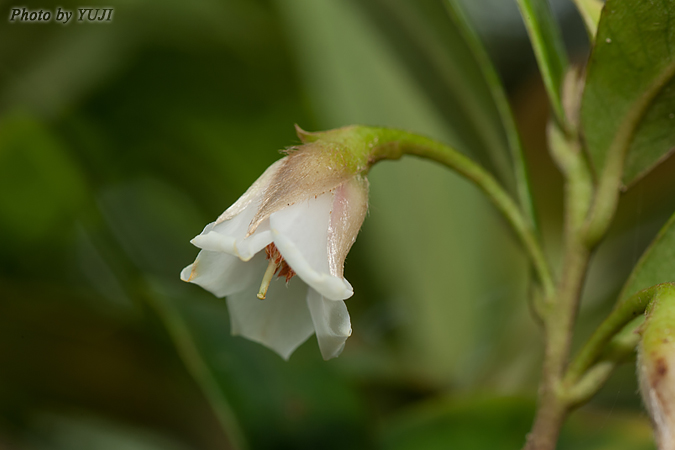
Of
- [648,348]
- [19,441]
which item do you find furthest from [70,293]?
[648,348]

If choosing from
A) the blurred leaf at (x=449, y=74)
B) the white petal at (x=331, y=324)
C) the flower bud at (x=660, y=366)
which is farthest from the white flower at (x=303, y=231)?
the blurred leaf at (x=449, y=74)

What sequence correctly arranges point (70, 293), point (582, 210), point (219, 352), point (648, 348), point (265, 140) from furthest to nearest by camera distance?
point (265, 140) < point (70, 293) < point (219, 352) < point (582, 210) < point (648, 348)

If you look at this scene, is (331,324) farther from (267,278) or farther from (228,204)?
(228,204)

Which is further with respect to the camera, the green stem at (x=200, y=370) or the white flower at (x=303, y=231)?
the green stem at (x=200, y=370)

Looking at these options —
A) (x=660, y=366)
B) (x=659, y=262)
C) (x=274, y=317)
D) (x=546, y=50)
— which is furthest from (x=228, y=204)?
(x=660, y=366)

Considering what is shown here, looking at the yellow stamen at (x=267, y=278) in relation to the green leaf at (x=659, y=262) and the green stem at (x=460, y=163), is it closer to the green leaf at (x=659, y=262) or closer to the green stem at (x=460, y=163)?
the green stem at (x=460, y=163)

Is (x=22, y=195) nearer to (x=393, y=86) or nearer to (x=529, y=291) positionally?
(x=393, y=86)
